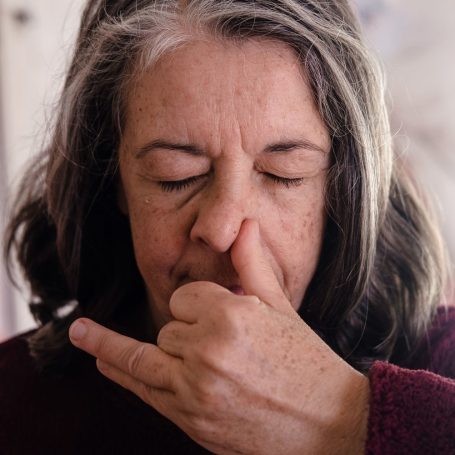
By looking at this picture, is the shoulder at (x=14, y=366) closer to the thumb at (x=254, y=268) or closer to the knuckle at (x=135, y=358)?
the knuckle at (x=135, y=358)

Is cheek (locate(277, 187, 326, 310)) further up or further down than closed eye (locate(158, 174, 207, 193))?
further down

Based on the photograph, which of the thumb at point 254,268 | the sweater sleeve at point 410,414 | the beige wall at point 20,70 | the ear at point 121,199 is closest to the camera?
the sweater sleeve at point 410,414

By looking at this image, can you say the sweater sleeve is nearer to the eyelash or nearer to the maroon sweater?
the maroon sweater

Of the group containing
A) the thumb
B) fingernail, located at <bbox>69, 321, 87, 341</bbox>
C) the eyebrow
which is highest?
the eyebrow

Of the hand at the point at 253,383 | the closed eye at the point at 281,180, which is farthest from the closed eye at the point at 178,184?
the hand at the point at 253,383

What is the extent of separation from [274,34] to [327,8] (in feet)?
0.50

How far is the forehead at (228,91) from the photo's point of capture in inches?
39.3

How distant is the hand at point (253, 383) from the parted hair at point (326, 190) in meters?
0.31

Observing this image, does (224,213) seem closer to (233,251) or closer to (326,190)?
(233,251)

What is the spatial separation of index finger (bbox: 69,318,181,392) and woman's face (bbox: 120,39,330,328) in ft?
0.55

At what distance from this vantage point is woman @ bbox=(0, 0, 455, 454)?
860 millimetres

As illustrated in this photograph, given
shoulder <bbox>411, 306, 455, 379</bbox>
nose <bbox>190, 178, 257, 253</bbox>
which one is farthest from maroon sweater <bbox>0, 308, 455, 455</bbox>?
nose <bbox>190, 178, 257, 253</bbox>

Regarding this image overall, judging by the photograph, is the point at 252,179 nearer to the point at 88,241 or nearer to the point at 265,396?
the point at 265,396

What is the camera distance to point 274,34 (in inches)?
41.3
